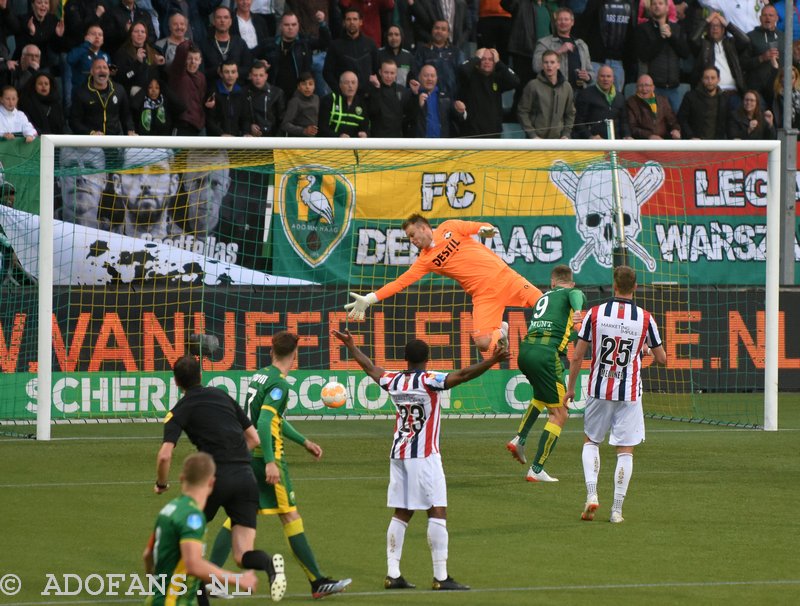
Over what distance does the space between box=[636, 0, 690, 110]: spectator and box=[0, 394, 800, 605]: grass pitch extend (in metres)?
8.32

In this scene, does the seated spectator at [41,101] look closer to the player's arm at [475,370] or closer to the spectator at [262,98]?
the spectator at [262,98]

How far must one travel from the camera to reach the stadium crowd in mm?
19500

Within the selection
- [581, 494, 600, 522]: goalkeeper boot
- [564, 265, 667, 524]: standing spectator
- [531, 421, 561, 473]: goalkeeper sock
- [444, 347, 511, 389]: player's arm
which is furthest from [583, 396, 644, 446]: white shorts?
[444, 347, 511, 389]: player's arm

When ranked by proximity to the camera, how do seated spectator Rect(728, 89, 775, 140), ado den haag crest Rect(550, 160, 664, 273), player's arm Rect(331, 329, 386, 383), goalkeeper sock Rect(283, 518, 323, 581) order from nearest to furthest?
goalkeeper sock Rect(283, 518, 323, 581) < player's arm Rect(331, 329, 386, 383) < ado den haag crest Rect(550, 160, 664, 273) < seated spectator Rect(728, 89, 775, 140)

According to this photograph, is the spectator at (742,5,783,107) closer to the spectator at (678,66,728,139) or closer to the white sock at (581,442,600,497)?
the spectator at (678,66,728,139)

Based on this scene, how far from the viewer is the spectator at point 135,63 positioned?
768 inches

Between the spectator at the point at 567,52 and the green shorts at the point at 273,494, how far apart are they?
1453cm

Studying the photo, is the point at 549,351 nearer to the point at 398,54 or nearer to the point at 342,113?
the point at 342,113

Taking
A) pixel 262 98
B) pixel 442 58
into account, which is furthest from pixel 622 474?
pixel 442 58

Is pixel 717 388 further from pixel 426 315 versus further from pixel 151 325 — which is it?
pixel 151 325

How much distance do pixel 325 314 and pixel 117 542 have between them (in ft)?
28.9

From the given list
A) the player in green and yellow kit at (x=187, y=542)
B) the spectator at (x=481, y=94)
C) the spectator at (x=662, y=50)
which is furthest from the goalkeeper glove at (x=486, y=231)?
the spectator at (x=662, y=50)

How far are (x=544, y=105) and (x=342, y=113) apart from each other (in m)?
3.36

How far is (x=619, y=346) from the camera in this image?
11.0 meters
